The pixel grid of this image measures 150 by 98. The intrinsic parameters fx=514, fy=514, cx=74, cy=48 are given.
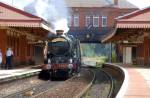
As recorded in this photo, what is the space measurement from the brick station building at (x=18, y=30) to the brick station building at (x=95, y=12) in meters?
34.4

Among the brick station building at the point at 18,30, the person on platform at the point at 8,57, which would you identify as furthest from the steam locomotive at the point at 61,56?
the brick station building at the point at 18,30

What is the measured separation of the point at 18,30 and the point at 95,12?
43.8 metres

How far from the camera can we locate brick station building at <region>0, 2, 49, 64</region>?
3700cm

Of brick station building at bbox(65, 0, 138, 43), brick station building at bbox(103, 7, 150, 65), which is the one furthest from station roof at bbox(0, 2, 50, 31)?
brick station building at bbox(65, 0, 138, 43)

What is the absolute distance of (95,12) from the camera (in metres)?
86.6

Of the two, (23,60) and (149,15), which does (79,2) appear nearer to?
(23,60)

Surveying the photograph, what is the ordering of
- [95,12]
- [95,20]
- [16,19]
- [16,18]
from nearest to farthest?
[16,19]
[16,18]
[95,12]
[95,20]

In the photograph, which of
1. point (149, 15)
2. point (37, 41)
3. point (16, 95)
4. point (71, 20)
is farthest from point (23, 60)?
point (71, 20)

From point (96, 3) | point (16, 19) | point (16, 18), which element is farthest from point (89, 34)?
point (16, 19)

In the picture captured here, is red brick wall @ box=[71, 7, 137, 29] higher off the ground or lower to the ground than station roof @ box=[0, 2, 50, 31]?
higher

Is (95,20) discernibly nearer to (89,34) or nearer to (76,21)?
(76,21)

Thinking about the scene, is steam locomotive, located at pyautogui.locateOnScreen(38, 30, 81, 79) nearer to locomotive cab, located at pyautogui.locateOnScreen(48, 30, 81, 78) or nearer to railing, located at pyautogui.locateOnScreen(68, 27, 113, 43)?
locomotive cab, located at pyautogui.locateOnScreen(48, 30, 81, 78)

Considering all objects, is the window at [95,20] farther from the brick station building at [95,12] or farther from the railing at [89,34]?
the railing at [89,34]

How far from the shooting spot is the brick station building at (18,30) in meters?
37.0
